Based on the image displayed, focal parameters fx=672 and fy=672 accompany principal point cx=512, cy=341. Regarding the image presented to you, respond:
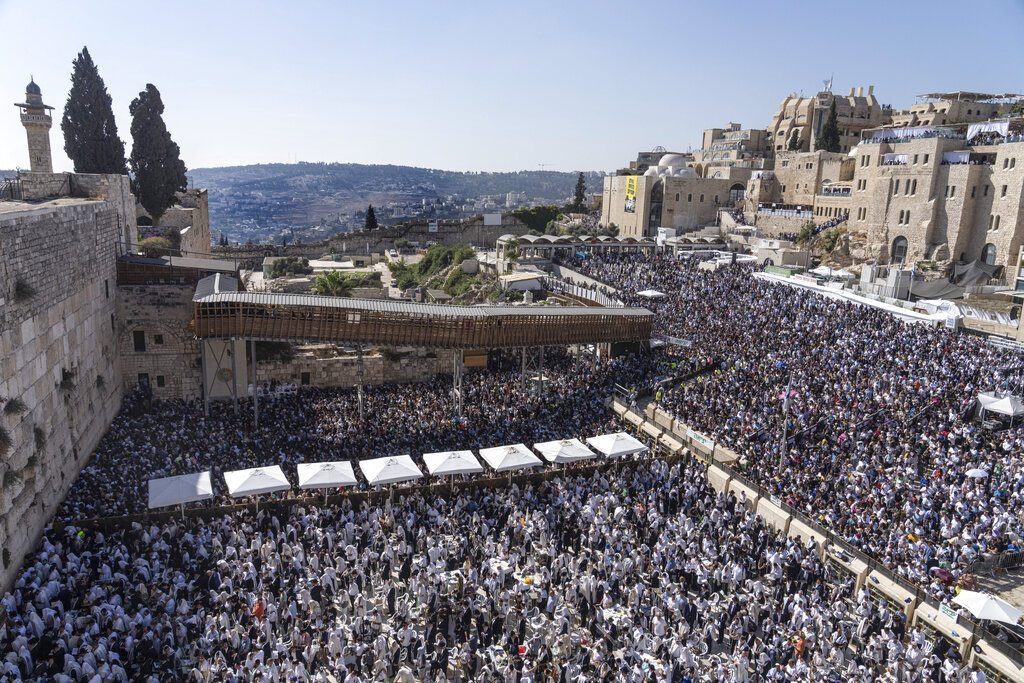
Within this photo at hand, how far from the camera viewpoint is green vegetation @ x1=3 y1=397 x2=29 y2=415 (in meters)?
16.1

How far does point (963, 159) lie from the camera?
45.4 m

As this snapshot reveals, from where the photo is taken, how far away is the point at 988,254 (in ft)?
145

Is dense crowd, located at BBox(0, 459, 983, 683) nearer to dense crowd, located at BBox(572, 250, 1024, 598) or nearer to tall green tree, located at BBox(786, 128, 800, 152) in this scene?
dense crowd, located at BBox(572, 250, 1024, 598)

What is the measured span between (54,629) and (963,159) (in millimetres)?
54067

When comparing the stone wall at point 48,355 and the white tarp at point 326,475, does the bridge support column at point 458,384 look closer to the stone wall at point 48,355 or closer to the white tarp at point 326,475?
the white tarp at point 326,475

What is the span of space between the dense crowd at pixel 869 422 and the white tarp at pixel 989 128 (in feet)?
69.5

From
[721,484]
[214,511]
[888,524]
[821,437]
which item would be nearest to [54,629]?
[214,511]

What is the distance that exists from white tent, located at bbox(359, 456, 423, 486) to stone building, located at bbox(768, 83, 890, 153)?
Answer: 70774 mm

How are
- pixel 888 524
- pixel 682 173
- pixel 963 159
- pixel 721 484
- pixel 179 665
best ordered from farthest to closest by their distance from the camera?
pixel 682 173
pixel 963 159
pixel 721 484
pixel 888 524
pixel 179 665

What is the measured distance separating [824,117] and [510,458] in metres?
73.6

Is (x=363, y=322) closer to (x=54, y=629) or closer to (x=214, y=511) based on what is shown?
(x=214, y=511)

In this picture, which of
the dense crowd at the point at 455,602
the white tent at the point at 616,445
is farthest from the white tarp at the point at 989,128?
the dense crowd at the point at 455,602

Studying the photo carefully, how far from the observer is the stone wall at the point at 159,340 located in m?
28.6

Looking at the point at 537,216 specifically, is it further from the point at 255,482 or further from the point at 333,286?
the point at 255,482
